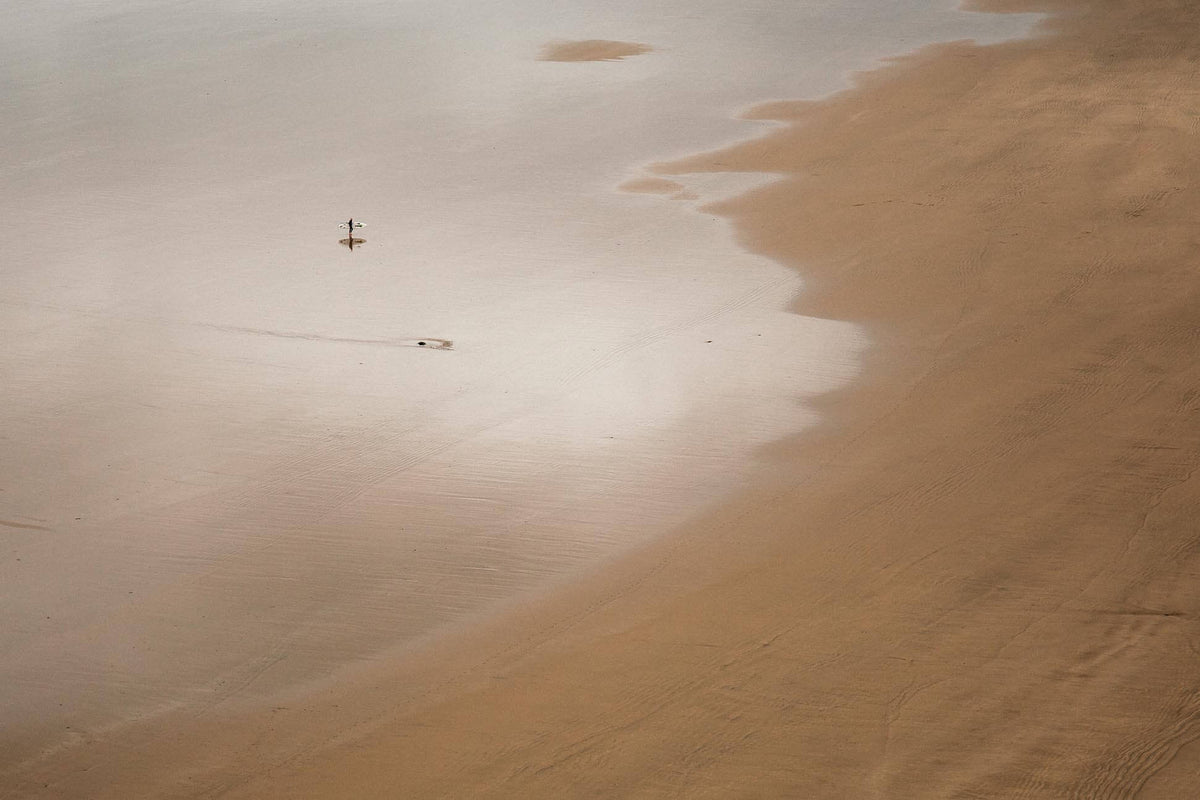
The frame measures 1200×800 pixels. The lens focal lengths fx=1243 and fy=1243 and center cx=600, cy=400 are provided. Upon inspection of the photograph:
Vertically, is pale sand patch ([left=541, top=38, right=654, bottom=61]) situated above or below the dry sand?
above

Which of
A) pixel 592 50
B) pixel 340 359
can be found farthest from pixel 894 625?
pixel 592 50

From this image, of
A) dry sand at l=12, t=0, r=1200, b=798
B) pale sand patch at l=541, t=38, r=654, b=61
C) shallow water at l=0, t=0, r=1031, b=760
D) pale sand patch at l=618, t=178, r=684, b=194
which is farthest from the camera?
pale sand patch at l=541, t=38, r=654, b=61

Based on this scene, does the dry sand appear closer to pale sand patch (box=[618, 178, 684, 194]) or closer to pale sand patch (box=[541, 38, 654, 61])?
pale sand patch (box=[618, 178, 684, 194])

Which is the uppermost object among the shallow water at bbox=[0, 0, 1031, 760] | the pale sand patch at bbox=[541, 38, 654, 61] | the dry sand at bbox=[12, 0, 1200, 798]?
the pale sand patch at bbox=[541, 38, 654, 61]

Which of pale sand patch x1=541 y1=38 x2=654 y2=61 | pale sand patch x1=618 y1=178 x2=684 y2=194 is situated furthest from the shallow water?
pale sand patch x1=541 y1=38 x2=654 y2=61

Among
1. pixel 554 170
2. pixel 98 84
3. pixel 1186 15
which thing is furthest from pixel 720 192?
pixel 1186 15

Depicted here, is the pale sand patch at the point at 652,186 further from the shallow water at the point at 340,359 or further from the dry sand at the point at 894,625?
the dry sand at the point at 894,625
